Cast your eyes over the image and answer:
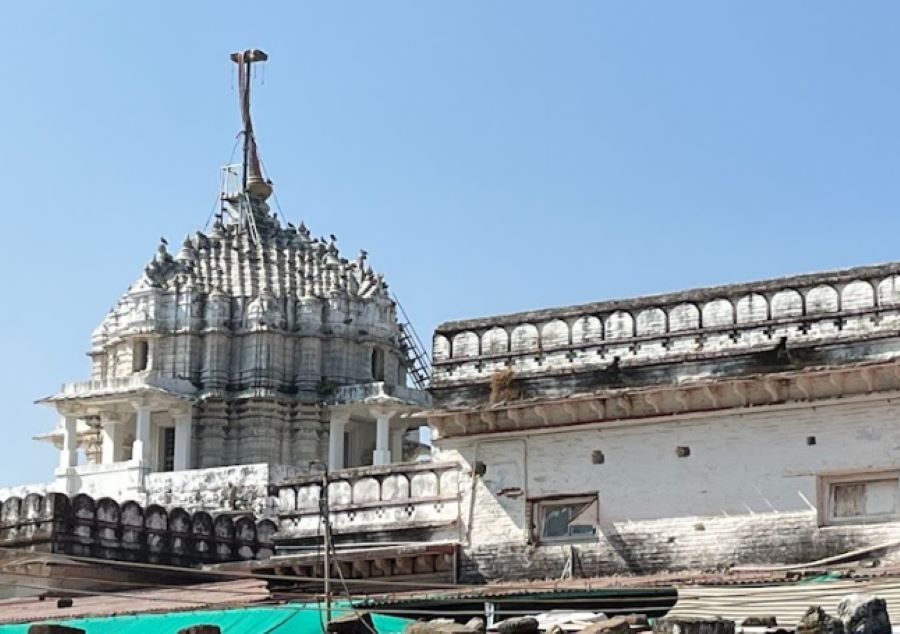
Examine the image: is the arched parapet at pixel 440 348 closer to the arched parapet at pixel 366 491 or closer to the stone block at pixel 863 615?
the arched parapet at pixel 366 491

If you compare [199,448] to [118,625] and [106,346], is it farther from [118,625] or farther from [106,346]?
[118,625]

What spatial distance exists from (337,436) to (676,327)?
3111 cm

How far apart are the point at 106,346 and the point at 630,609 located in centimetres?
3761

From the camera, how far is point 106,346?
184ft

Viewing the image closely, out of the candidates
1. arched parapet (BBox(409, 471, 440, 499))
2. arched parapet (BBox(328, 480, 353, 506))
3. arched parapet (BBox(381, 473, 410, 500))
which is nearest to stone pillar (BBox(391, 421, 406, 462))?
arched parapet (BBox(328, 480, 353, 506))

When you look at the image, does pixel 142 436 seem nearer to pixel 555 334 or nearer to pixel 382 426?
pixel 382 426

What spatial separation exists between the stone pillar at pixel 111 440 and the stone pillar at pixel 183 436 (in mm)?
1872

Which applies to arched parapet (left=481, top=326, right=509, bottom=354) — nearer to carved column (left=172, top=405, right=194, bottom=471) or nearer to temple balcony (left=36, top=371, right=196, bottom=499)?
temple balcony (left=36, top=371, right=196, bottom=499)

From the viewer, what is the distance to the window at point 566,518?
937 inches

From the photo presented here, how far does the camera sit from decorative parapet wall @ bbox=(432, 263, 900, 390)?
22.8m

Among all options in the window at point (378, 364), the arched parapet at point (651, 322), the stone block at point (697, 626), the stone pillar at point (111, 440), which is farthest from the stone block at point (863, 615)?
the window at point (378, 364)

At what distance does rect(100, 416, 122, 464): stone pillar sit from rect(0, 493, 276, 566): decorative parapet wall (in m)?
19.8

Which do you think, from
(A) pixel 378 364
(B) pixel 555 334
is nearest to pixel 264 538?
(B) pixel 555 334

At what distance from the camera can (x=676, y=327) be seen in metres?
24.0
